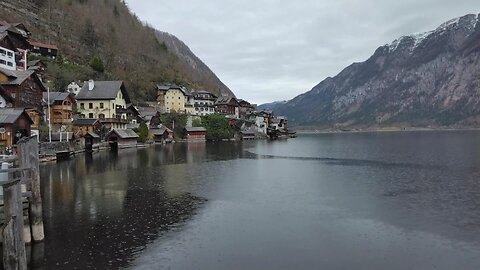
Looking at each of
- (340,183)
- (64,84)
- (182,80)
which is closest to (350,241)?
(340,183)

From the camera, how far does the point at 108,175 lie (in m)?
46.6

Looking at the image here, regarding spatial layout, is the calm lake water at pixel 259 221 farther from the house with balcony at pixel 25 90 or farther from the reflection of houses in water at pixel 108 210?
the house with balcony at pixel 25 90

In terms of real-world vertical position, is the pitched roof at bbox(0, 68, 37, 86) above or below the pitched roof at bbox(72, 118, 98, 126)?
above

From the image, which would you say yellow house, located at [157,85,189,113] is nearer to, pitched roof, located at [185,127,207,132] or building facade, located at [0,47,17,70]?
pitched roof, located at [185,127,207,132]

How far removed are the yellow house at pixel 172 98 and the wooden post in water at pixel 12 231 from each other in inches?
4849

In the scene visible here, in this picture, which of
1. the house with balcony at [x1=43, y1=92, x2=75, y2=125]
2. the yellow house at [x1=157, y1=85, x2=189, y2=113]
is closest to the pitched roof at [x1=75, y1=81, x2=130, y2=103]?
the house with balcony at [x1=43, y1=92, x2=75, y2=125]

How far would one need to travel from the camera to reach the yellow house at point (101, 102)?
3784 inches

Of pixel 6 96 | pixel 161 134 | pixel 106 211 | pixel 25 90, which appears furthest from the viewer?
pixel 161 134

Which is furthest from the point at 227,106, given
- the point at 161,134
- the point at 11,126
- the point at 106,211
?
the point at 106,211

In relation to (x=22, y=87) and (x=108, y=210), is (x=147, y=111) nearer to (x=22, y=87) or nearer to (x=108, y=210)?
(x=22, y=87)

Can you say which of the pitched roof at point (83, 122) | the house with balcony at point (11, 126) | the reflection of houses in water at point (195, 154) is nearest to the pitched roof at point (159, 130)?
the reflection of houses in water at point (195, 154)

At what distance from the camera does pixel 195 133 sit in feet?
430

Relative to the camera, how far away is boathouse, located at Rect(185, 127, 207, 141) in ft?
427

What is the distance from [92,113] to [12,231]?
87036 millimetres
